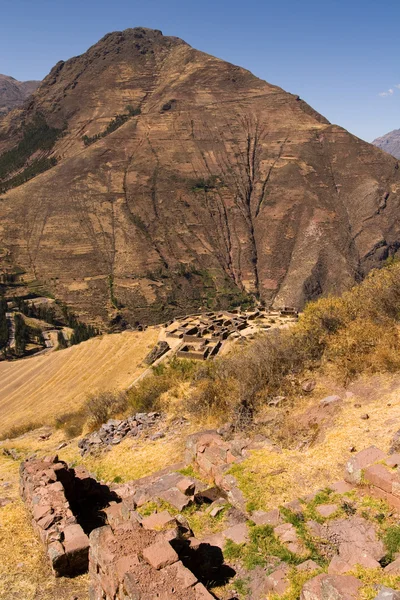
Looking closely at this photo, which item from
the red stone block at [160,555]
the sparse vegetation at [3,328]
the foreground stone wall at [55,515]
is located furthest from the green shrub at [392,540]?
the sparse vegetation at [3,328]

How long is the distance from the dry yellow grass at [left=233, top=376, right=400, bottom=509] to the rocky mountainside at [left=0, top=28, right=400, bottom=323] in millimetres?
87974

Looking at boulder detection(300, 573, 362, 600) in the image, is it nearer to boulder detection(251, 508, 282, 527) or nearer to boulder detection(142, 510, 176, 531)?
boulder detection(251, 508, 282, 527)

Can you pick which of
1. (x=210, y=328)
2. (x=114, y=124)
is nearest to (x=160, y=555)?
(x=210, y=328)

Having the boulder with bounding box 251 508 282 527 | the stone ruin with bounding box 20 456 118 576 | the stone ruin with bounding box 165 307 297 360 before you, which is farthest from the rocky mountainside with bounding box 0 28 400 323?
the boulder with bounding box 251 508 282 527

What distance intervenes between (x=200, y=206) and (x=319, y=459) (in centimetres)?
13559

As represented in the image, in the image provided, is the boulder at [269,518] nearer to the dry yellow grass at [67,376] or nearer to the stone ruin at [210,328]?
the dry yellow grass at [67,376]

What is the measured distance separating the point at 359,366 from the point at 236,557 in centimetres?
883

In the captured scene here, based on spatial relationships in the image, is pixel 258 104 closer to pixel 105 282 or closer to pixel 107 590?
pixel 105 282

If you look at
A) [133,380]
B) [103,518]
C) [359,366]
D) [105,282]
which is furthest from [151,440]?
[105,282]

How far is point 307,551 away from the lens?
321 inches

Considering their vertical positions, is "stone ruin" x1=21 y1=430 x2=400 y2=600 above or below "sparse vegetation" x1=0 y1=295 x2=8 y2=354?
above

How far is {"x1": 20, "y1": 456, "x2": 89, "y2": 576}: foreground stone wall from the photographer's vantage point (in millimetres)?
9289

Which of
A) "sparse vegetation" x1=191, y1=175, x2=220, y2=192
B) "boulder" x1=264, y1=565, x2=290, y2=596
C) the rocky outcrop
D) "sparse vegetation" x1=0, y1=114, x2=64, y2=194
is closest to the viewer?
"boulder" x1=264, y1=565, x2=290, y2=596

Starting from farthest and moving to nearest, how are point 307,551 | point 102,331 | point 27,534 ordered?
→ point 102,331, point 27,534, point 307,551
